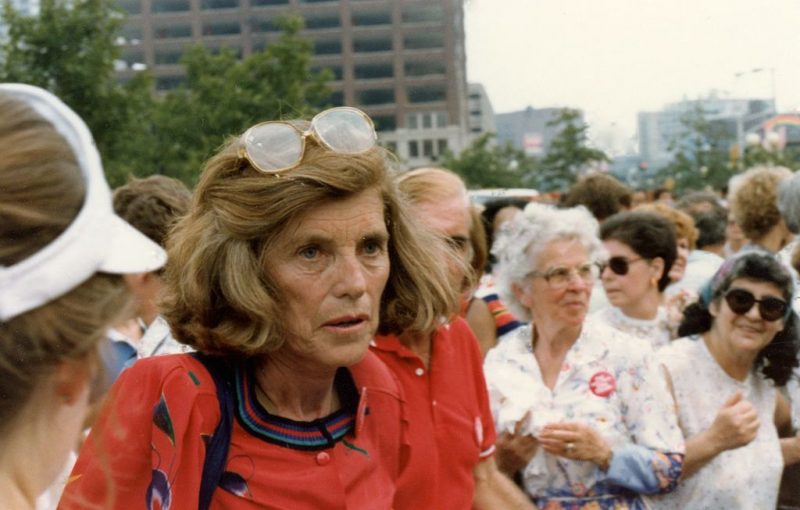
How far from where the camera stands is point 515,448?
11.7 feet

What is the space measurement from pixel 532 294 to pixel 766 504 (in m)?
1.18

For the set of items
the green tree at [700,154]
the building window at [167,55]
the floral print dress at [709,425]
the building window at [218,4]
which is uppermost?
the building window at [218,4]

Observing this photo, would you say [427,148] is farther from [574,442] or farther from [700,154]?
[574,442]

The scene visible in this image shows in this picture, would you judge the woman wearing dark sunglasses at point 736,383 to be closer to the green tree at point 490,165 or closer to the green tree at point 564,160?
the green tree at point 564,160

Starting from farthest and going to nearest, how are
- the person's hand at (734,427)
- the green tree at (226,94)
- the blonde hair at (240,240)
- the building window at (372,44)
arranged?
the building window at (372,44) → the green tree at (226,94) → the person's hand at (734,427) → the blonde hair at (240,240)

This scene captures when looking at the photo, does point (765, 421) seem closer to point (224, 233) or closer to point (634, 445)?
point (634, 445)

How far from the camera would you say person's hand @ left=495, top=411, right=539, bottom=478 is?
3559 millimetres

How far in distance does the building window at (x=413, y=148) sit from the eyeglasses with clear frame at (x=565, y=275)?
269 ft

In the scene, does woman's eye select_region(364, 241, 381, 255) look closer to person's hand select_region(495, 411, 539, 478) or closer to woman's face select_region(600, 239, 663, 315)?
person's hand select_region(495, 411, 539, 478)

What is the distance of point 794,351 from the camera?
4.06 m

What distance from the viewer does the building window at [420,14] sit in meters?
77.1

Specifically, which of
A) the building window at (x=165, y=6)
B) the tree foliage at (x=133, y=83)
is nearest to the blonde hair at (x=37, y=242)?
the tree foliage at (x=133, y=83)

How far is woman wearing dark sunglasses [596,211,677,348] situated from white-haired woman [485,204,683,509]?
112 centimetres

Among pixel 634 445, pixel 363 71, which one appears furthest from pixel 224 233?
pixel 363 71
